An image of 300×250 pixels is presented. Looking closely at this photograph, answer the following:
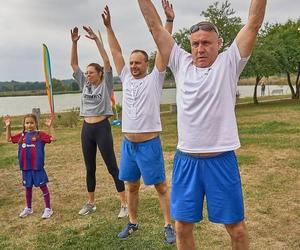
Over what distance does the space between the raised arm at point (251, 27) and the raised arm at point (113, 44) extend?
187cm

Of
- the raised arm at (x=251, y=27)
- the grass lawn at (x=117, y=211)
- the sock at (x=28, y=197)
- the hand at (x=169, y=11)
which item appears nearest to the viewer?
the raised arm at (x=251, y=27)

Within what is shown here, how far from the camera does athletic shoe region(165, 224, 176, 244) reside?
164 inches

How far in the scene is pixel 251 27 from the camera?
8.98 feet

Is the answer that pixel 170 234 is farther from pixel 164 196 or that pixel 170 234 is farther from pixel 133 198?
pixel 133 198

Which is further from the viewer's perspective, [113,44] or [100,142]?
[100,142]

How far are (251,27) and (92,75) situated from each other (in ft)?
8.76

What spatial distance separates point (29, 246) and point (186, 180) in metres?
2.32

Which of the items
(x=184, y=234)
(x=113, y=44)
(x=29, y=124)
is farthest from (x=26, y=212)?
(x=184, y=234)

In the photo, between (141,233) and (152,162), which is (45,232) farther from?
(152,162)

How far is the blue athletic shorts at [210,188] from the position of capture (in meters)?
2.82

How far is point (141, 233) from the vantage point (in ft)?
14.6

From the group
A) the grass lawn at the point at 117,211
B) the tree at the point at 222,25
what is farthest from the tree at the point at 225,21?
the grass lawn at the point at 117,211

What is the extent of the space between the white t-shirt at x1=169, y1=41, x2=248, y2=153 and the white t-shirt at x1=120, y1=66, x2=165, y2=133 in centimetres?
124

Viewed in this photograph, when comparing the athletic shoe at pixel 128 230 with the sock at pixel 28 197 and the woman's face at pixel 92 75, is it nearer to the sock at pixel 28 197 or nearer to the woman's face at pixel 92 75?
the sock at pixel 28 197
